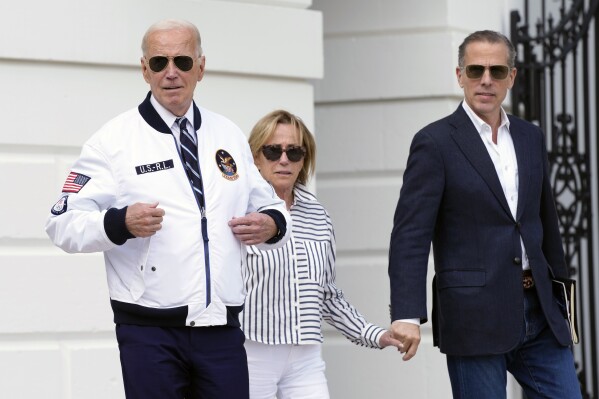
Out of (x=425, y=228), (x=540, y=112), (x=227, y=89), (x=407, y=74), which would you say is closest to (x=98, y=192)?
(x=425, y=228)

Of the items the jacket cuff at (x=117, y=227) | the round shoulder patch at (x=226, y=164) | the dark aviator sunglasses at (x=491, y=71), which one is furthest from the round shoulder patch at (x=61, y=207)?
the dark aviator sunglasses at (x=491, y=71)

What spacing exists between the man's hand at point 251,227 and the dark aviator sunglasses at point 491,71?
1.04 metres

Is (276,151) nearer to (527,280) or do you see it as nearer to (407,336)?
(407,336)

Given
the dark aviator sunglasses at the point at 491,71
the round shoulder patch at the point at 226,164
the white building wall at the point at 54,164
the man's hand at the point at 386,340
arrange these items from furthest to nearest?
the white building wall at the point at 54,164
the man's hand at the point at 386,340
the dark aviator sunglasses at the point at 491,71
the round shoulder patch at the point at 226,164

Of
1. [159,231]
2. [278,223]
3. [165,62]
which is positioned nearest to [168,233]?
[159,231]

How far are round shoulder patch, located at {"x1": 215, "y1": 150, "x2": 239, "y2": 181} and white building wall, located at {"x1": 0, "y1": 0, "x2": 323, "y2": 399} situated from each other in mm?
1698

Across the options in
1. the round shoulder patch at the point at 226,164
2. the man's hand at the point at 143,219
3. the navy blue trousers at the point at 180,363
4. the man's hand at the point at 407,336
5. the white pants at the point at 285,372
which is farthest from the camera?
the white pants at the point at 285,372

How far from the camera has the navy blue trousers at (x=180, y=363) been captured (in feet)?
13.4

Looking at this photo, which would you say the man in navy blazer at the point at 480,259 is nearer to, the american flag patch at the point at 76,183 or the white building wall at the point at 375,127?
the american flag patch at the point at 76,183

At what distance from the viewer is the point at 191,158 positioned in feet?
13.9

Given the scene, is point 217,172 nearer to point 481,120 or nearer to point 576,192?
point 481,120

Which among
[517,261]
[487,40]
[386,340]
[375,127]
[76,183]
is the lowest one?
[386,340]

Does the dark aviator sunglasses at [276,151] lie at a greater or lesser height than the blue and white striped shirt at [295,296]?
greater

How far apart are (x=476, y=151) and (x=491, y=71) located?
295 millimetres
